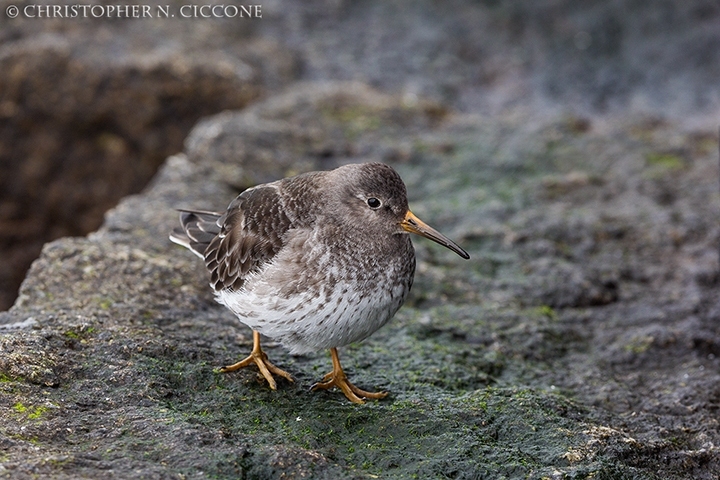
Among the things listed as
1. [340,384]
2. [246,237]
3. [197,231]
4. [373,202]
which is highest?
[373,202]

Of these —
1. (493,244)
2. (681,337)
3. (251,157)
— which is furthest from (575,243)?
(251,157)

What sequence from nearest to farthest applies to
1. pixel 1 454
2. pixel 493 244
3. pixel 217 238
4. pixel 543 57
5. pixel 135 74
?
pixel 1 454
pixel 217 238
pixel 493 244
pixel 135 74
pixel 543 57

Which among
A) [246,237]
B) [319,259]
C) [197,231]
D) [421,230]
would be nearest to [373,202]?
[421,230]

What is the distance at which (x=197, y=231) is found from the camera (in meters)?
5.59

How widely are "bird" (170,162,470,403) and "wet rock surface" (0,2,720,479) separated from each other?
1.03ft

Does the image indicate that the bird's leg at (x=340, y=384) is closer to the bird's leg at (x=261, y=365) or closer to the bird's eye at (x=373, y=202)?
the bird's leg at (x=261, y=365)

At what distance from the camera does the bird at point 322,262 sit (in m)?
4.61

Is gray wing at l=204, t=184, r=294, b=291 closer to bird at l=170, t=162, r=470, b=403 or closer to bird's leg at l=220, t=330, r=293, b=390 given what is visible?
bird at l=170, t=162, r=470, b=403

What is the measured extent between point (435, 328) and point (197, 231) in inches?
67.5

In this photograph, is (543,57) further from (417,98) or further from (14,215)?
(14,215)

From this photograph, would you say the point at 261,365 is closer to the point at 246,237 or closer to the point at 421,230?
the point at 246,237

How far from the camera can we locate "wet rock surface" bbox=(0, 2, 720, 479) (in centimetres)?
412

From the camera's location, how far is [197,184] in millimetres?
7137

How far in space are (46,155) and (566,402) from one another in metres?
7.14
